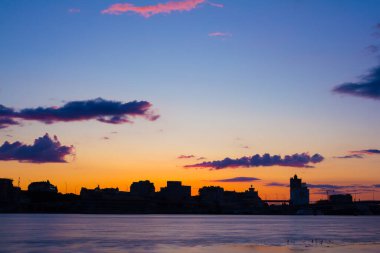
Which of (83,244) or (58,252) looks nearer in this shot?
(58,252)

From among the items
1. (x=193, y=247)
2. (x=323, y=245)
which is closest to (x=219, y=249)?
(x=193, y=247)

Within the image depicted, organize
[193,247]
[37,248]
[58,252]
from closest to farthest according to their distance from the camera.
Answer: [58,252]
[37,248]
[193,247]

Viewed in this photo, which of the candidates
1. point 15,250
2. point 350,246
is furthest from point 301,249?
point 15,250

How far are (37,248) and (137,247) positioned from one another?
13.5 meters

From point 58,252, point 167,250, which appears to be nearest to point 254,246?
point 167,250

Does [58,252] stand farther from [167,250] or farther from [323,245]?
[323,245]

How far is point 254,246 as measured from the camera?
257 ft

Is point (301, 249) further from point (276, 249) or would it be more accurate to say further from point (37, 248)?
point (37, 248)

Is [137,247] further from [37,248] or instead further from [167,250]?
[37,248]

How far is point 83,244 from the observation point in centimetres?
7662

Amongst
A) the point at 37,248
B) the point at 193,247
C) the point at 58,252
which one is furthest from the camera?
the point at 193,247

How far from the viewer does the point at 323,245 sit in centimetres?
7862

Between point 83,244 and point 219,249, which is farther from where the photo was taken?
point 83,244

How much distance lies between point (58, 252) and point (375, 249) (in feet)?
141
